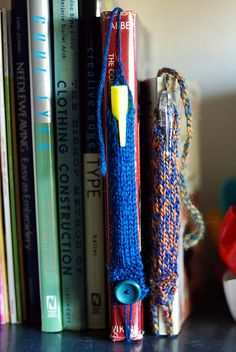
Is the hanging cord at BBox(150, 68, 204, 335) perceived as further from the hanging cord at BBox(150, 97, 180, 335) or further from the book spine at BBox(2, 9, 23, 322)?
the book spine at BBox(2, 9, 23, 322)

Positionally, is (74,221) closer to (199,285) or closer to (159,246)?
(159,246)

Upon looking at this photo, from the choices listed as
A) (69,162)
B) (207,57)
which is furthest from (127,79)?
(207,57)

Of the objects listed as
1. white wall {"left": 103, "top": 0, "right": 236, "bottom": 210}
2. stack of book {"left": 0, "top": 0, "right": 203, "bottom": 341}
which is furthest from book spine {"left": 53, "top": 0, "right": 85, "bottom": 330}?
white wall {"left": 103, "top": 0, "right": 236, "bottom": 210}

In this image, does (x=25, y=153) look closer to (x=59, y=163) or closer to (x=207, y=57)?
(x=59, y=163)

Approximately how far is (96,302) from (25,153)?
0.16m

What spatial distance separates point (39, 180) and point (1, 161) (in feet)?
0.18

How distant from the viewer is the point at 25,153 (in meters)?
0.55

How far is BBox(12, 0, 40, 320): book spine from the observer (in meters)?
0.54

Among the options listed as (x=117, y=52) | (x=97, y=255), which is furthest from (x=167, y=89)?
(x=97, y=255)

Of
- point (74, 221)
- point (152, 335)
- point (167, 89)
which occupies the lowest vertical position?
point (152, 335)

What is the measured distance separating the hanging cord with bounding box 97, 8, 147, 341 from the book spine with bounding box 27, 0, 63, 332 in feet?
0.19

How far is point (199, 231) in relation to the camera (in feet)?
1.86

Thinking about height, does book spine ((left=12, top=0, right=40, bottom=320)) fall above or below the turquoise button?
above

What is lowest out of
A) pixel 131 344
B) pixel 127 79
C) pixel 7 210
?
pixel 131 344
